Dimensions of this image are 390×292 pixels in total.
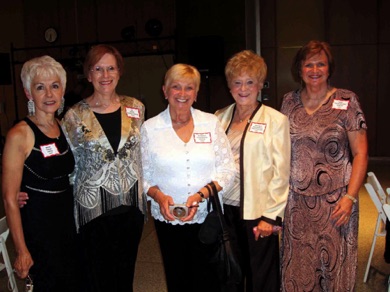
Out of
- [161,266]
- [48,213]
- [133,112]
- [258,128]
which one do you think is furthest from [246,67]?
[161,266]

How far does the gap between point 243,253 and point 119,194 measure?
30.0 inches

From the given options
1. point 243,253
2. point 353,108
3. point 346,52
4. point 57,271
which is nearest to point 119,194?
point 57,271

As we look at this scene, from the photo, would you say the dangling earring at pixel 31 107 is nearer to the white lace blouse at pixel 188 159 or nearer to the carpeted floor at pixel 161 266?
the white lace blouse at pixel 188 159

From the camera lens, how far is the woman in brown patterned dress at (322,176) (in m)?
2.35

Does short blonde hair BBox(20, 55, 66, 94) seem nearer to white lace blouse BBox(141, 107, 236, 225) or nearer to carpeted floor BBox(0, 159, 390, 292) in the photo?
white lace blouse BBox(141, 107, 236, 225)

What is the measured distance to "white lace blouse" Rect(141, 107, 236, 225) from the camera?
223 cm

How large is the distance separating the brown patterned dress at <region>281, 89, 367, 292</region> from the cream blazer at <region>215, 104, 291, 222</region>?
20cm

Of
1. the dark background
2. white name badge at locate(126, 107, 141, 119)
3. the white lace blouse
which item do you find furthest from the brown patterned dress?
the dark background

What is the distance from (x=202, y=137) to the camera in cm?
226

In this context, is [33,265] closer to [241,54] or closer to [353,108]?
[241,54]

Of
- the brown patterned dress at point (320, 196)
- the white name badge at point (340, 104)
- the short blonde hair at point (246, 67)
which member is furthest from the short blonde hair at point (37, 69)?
the white name badge at point (340, 104)

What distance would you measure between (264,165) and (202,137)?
1.19 feet

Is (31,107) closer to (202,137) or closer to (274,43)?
(202,137)

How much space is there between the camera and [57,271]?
85.7 inches
